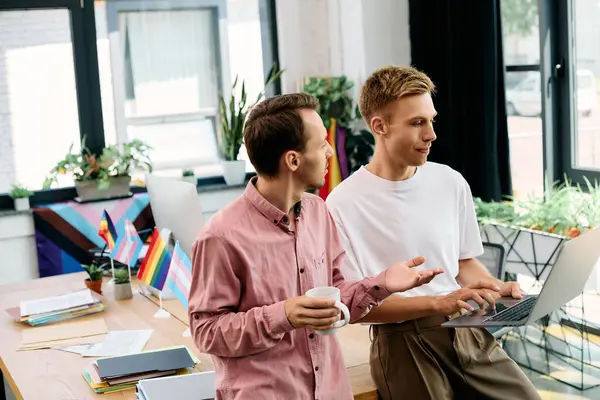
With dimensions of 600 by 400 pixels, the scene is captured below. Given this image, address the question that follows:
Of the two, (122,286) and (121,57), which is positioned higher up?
(121,57)

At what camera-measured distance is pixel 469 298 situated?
2168 mm

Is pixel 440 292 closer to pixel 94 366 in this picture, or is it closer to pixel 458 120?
pixel 94 366

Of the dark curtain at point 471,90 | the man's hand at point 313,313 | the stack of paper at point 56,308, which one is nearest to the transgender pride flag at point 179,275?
the stack of paper at point 56,308

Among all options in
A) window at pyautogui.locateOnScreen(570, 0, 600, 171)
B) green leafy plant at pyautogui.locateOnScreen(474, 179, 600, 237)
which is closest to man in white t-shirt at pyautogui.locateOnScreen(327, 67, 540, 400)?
green leafy plant at pyautogui.locateOnScreen(474, 179, 600, 237)

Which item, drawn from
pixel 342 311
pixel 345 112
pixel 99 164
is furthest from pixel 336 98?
pixel 342 311

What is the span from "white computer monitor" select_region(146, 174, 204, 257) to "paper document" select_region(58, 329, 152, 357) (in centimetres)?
46

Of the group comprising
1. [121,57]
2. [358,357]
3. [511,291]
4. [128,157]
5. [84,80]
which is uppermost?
[121,57]

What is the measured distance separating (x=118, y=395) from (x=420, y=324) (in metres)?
0.84

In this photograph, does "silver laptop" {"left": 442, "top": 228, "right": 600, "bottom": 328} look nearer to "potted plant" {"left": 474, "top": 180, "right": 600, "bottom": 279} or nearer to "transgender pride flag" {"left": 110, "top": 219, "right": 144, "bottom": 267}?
"transgender pride flag" {"left": 110, "top": 219, "right": 144, "bottom": 267}

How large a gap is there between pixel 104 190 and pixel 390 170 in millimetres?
3248

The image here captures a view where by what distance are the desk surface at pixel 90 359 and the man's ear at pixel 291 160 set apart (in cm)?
71

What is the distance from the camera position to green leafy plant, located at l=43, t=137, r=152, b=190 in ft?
17.4

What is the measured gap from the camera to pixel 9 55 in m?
5.35

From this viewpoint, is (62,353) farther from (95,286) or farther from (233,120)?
(233,120)
